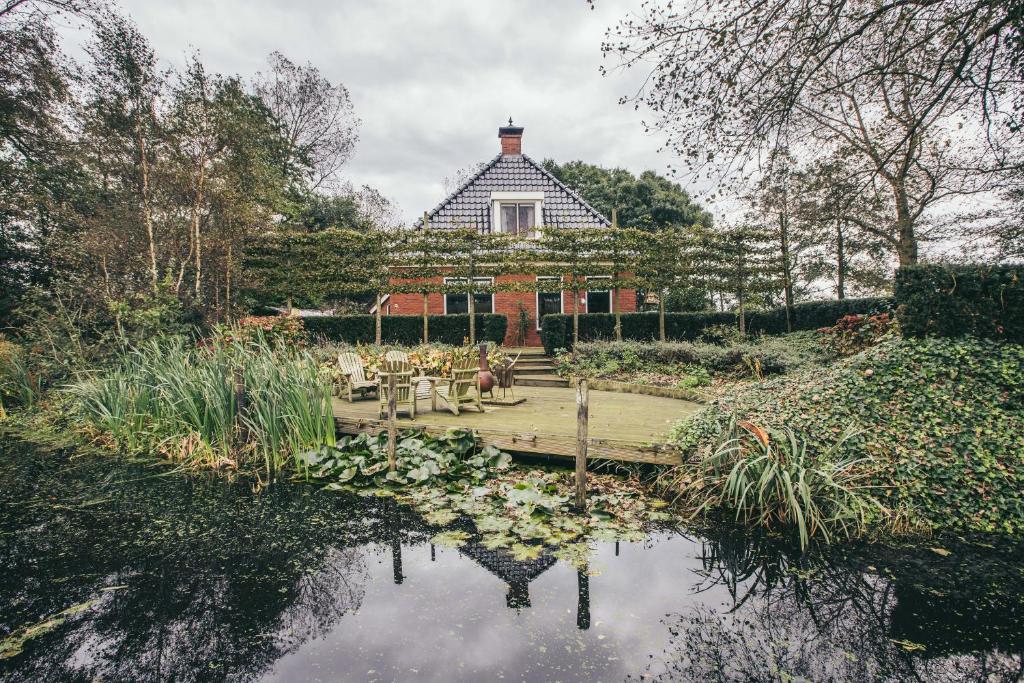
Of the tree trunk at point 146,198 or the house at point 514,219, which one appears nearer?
the tree trunk at point 146,198

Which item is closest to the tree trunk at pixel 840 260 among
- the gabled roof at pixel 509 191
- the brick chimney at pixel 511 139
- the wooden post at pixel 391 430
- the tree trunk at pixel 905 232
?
the tree trunk at pixel 905 232

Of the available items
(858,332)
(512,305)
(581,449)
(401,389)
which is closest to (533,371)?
(401,389)

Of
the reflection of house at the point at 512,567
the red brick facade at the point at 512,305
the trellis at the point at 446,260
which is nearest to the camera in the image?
the reflection of house at the point at 512,567

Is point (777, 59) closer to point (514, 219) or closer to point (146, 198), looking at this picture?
point (146, 198)

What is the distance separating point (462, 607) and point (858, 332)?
29.9 ft

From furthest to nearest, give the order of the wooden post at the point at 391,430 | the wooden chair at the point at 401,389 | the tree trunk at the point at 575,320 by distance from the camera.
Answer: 1. the tree trunk at the point at 575,320
2. the wooden chair at the point at 401,389
3. the wooden post at the point at 391,430

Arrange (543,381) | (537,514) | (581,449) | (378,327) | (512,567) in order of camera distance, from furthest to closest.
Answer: (378,327) → (543,381) → (581,449) → (537,514) → (512,567)

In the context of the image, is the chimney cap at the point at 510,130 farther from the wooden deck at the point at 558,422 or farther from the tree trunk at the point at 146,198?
the wooden deck at the point at 558,422

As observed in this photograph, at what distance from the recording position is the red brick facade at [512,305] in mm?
16281

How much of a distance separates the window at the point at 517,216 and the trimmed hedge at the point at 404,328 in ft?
A: 13.9

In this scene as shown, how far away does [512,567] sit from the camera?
338 cm

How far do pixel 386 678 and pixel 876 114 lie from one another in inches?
633

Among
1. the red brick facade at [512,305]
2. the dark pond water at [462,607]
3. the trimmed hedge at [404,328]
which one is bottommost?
the dark pond water at [462,607]

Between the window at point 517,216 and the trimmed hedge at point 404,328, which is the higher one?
the window at point 517,216
